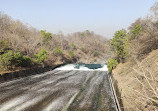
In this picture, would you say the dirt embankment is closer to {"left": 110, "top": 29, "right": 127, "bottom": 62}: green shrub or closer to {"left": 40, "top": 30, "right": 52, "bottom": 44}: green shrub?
{"left": 110, "top": 29, "right": 127, "bottom": 62}: green shrub

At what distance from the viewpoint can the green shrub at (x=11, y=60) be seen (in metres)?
13.1

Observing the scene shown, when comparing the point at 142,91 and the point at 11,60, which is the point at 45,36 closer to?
the point at 11,60

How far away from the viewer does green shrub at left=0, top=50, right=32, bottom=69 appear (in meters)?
13.1

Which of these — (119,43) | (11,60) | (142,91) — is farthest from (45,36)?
(142,91)

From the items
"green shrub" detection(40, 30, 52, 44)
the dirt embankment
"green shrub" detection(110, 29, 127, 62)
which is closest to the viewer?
the dirt embankment

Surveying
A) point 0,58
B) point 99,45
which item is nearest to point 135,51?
point 0,58

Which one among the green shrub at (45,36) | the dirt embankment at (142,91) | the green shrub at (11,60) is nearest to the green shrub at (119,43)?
the dirt embankment at (142,91)

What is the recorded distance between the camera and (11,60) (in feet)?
45.9

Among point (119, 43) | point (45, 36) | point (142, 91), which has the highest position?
point (45, 36)

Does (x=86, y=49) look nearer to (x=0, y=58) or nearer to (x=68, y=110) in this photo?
(x=0, y=58)

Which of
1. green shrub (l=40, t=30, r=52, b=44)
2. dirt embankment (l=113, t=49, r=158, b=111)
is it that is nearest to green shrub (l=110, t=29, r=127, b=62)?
dirt embankment (l=113, t=49, r=158, b=111)

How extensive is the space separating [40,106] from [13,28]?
26960 mm

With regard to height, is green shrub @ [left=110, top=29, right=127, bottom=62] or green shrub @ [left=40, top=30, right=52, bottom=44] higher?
green shrub @ [left=40, top=30, right=52, bottom=44]

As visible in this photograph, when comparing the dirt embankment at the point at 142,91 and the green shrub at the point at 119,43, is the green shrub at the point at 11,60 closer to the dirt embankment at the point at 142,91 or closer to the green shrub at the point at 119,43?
the dirt embankment at the point at 142,91
